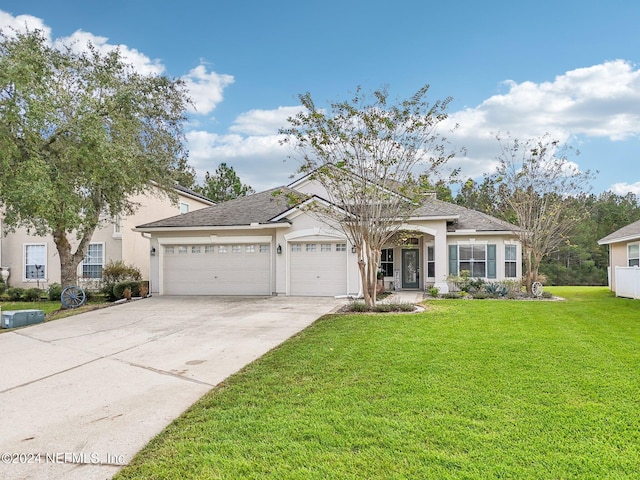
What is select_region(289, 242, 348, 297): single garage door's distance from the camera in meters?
16.5

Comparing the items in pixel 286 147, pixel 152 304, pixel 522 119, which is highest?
pixel 522 119

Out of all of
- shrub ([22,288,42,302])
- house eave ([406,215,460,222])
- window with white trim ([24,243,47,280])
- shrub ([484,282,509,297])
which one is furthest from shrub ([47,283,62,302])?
shrub ([484,282,509,297])

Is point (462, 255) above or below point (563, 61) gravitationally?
below

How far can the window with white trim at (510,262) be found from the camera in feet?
57.2

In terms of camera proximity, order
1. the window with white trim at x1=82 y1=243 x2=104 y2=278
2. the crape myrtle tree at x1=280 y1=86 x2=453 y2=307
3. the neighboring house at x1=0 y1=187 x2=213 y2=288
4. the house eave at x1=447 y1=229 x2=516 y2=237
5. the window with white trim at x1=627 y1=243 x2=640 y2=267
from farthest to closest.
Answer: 1. the window with white trim at x1=82 y1=243 x2=104 y2=278
2. the neighboring house at x1=0 y1=187 x2=213 y2=288
3. the window with white trim at x1=627 y1=243 x2=640 y2=267
4. the house eave at x1=447 y1=229 x2=516 y2=237
5. the crape myrtle tree at x1=280 y1=86 x2=453 y2=307

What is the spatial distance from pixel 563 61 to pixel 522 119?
189 inches

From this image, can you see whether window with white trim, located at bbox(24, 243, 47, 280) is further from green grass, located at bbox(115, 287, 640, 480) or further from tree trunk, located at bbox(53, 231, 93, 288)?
green grass, located at bbox(115, 287, 640, 480)

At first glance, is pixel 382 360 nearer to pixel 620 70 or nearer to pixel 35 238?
pixel 620 70

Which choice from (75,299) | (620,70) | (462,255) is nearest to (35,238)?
(75,299)

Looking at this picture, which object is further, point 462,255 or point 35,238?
point 35,238

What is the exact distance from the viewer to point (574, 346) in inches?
282

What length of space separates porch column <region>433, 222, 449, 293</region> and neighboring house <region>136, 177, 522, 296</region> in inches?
1.5

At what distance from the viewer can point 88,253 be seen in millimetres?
20422

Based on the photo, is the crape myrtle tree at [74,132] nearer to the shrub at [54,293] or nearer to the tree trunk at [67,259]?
the tree trunk at [67,259]
